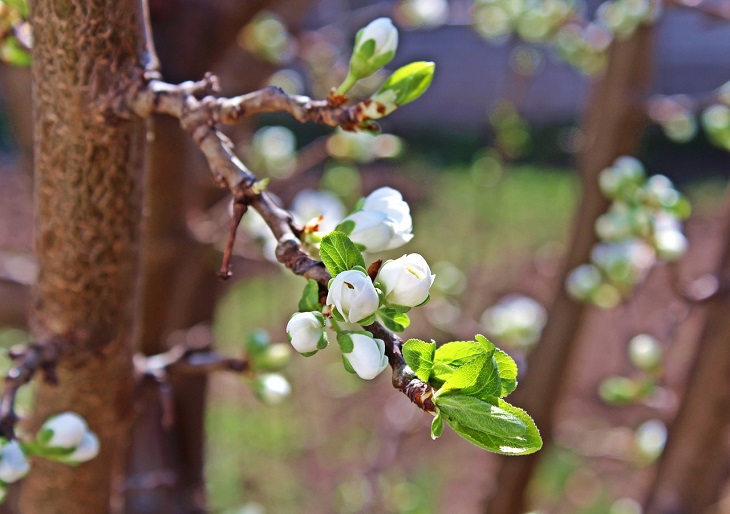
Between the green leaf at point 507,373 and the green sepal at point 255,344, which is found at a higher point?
the green leaf at point 507,373

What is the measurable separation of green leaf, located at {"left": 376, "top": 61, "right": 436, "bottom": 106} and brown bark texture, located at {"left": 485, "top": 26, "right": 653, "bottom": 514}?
0.81 metres

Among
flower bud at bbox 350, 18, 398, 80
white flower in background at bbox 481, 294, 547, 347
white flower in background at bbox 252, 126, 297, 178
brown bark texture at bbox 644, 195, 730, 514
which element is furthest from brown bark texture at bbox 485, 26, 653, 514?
flower bud at bbox 350, 18, 398, 80

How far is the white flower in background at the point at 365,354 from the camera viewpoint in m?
0.38

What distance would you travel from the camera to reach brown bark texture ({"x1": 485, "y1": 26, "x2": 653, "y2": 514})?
3.98 ft

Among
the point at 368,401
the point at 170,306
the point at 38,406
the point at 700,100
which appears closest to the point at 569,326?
the point at 700,100

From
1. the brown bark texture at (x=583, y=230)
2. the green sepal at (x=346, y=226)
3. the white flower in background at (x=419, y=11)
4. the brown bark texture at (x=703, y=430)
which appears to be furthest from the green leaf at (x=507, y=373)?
the white flower in background at (x=419, y=11)

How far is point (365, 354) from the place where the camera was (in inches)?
15.0

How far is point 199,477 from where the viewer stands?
1.47m

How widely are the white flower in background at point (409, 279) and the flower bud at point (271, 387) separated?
284mm

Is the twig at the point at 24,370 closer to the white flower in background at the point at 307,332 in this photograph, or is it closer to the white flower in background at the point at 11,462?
the white flower in background at the point at 11,462

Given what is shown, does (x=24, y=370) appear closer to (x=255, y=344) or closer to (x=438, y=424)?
(x=255, y=344)

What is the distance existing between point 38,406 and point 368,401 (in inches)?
72.8

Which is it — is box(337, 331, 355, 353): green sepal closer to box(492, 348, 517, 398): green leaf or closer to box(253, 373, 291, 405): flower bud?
box(492, 348, 517, 398): green leaf

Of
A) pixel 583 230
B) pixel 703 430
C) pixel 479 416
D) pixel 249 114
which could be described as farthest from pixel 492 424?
pixel 583 230
